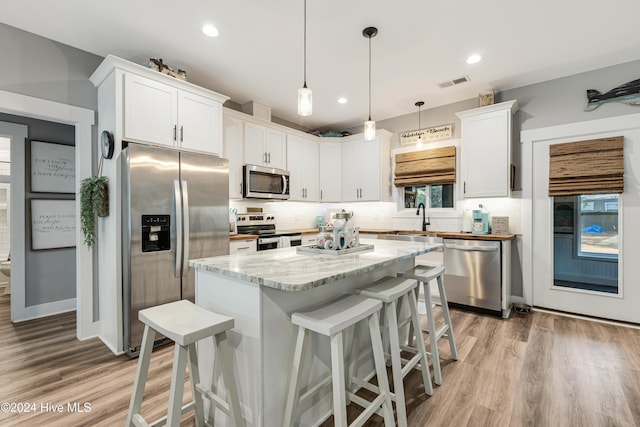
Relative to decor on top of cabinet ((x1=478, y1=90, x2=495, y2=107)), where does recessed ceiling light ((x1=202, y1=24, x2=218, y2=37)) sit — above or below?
above

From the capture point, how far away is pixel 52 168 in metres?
3.63

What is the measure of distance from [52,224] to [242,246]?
2302 millimetres

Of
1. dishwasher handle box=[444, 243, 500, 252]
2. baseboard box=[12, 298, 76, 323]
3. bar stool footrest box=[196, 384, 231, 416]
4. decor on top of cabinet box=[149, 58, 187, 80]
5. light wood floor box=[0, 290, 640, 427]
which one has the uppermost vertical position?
decor on top of cabinet box=[149, 58, 187, 80]

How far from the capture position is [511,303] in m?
3.84

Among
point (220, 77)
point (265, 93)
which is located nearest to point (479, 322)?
point (265, 93)

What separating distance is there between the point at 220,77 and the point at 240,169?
1.11 meters

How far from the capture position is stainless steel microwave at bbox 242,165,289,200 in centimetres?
400

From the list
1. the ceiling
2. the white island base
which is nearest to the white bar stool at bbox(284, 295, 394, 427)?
the white island base

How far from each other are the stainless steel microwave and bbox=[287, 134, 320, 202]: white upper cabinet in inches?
11.0

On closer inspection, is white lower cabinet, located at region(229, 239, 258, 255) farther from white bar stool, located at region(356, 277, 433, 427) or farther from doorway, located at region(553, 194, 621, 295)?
doorway, located at region(553, 194, 621, 295)

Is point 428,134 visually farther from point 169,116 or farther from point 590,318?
point 169,116

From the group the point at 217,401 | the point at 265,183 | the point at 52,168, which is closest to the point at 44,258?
the point at 52,168

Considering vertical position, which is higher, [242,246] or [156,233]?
[156,233]

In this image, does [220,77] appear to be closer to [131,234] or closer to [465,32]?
[131,234]
